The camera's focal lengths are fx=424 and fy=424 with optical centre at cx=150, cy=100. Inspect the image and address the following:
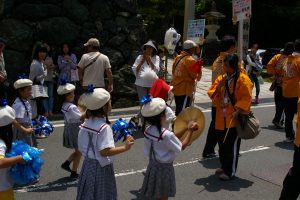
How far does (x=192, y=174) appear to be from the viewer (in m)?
6.05

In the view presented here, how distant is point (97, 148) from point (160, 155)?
0.74 meters

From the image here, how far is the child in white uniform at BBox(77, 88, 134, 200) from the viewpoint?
366 centimetres

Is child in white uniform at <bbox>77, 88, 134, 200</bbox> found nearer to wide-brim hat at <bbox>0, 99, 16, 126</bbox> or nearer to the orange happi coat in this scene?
wide-brim hat at <bbox>0, 99, 16, 126</bbox>

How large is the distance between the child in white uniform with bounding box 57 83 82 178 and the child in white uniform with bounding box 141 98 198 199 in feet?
5.08

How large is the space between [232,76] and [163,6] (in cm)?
2333

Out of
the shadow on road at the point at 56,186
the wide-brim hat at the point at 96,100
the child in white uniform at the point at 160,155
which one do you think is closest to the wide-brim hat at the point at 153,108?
the child in white uniform at the point at 160,155

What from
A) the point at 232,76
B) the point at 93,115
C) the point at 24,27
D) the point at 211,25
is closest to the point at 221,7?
the point at 211,25

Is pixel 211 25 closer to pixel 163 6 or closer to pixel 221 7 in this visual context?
A: pixel 163 6

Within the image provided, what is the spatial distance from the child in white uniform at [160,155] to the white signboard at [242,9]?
4.40 m

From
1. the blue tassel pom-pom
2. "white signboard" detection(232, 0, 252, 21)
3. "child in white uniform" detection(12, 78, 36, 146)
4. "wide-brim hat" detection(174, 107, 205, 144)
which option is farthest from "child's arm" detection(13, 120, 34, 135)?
"white signboard" detection(232, 0, 252, 21)

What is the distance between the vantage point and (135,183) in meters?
5.61

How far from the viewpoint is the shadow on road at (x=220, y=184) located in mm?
5523

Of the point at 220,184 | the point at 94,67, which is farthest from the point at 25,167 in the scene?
the point at 94,67

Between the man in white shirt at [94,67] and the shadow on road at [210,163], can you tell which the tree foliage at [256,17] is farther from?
the shadow on road at [210,163]
